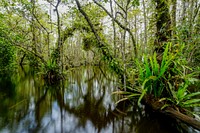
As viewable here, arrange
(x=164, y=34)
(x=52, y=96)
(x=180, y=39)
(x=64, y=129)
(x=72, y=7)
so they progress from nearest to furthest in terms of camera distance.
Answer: (x=64, y=129), (x=180, y=39), (x=164, y=34), (x=52, y=96), (x=72, y=7)

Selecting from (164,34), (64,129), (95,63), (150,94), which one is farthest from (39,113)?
(95,63)

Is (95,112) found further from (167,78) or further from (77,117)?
(167,78)

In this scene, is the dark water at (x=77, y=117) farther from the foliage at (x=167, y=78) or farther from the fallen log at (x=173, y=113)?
the foliage at (x=167, y=78)

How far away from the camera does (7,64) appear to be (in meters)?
11.8

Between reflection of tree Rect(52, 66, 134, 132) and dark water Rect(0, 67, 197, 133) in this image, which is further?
reflection of tree Rect(52, 66, 134, 132)

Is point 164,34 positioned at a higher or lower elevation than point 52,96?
higher

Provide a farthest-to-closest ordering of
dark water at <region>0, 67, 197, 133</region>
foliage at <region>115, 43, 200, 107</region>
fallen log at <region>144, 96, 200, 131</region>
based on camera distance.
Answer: foliage at <region>115, 43, 200, 107</region> → dark water at <region>0, 67, 197, 133</region> → fallen log at <region>144, 96, 200, 131</region>

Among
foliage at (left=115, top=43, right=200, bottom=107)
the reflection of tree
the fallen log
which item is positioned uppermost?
foliage at (left=115, top=43, right=200, bottom=107)

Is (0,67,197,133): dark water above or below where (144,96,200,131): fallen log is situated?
below

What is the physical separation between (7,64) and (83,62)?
51.5ft

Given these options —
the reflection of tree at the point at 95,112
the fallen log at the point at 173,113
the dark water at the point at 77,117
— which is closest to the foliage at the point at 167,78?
the fallen log at the point at 173,113

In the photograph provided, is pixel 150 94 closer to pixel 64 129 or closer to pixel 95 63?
pixel 64 129

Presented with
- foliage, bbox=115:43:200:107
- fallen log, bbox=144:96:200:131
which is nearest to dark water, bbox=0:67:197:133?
fallen log, bbox=144:96:200:131

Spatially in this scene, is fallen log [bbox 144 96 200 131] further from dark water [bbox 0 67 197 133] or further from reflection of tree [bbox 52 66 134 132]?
reflection of tree [bbox 52 66 134 132]
